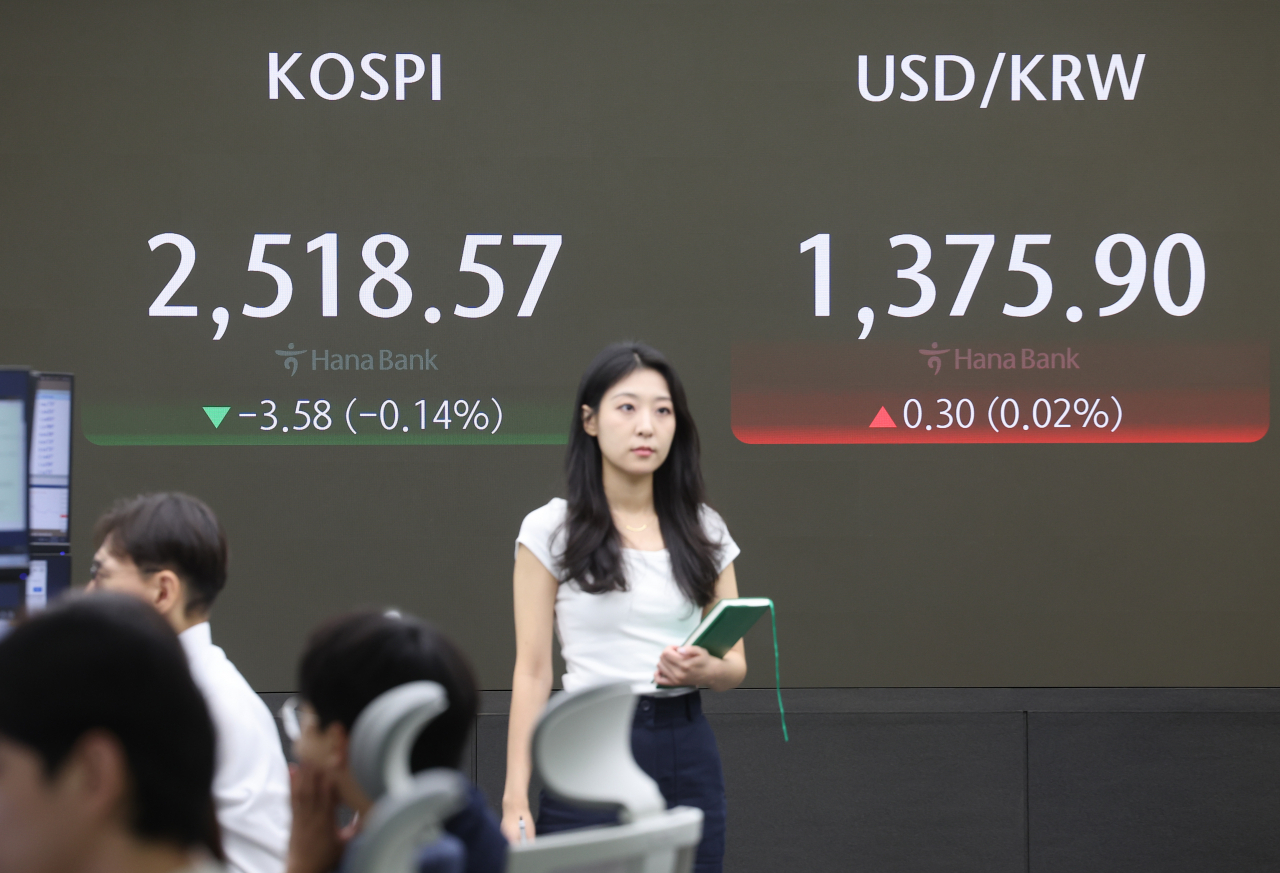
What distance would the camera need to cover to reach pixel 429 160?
A: 327 centimetres

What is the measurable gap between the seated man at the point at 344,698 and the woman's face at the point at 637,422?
1.01 meters

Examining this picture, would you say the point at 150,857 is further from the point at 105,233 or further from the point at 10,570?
the point at 105,233

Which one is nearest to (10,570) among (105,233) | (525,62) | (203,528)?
(203,528)

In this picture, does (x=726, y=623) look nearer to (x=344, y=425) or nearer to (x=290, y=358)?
(x=344, y=425)

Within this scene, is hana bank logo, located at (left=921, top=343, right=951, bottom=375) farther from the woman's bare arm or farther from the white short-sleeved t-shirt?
the woman's bare arm

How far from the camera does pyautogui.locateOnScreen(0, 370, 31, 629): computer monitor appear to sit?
178cm

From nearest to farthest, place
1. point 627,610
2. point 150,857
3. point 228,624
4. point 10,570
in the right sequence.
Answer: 1. point 150,857
2. point 10,570
3. point 627,610
4. point 228,624

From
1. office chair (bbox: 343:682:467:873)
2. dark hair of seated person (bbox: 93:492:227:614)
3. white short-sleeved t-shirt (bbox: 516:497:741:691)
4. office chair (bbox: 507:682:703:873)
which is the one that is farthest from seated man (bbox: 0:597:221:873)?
white short-sleeved t-shirt (bbox: 516:497:741:691)

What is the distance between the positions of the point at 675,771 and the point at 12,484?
3.73 ft

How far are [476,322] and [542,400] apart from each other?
0.28 metres

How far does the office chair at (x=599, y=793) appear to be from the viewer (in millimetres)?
1017

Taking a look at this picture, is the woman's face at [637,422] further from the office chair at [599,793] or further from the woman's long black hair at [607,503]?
the office chair at [599,793]

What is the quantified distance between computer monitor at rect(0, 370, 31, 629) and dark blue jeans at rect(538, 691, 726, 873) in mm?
892

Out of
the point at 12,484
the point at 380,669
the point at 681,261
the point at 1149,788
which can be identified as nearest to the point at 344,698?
the point at 380,669
